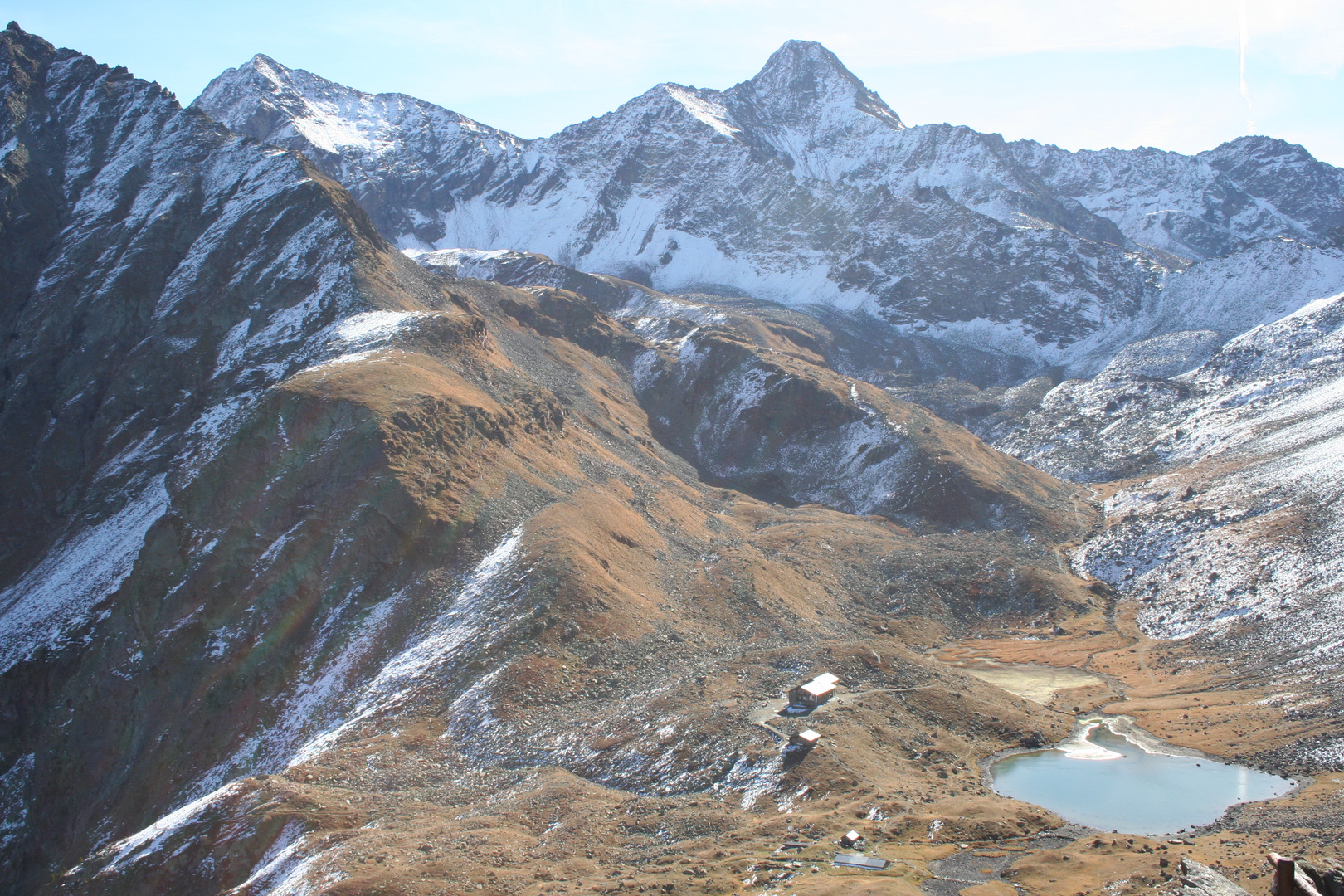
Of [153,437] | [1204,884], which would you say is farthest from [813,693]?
[153,437]

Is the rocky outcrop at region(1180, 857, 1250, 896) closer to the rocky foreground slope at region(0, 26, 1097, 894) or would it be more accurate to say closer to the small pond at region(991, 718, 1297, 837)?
the rocky foreground slope at region(0, 26, 1097, 894)

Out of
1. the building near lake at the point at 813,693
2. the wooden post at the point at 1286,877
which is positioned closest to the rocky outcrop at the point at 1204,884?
the wooden post at the point at 1286,877

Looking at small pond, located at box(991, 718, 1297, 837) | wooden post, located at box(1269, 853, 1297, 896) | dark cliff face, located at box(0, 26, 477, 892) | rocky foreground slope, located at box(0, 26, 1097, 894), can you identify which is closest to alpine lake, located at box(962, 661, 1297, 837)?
small pond, located at box(991, 718, 1297, 837)

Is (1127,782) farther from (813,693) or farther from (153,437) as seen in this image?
(153,437)

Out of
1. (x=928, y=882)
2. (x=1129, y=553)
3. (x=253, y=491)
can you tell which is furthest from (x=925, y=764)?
(x=1129, y=553)

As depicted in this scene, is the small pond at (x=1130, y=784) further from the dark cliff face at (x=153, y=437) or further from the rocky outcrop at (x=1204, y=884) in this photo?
the dark cliff face at (x=153, y=437)

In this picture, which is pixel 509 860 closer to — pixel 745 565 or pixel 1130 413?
pixel 745 565
